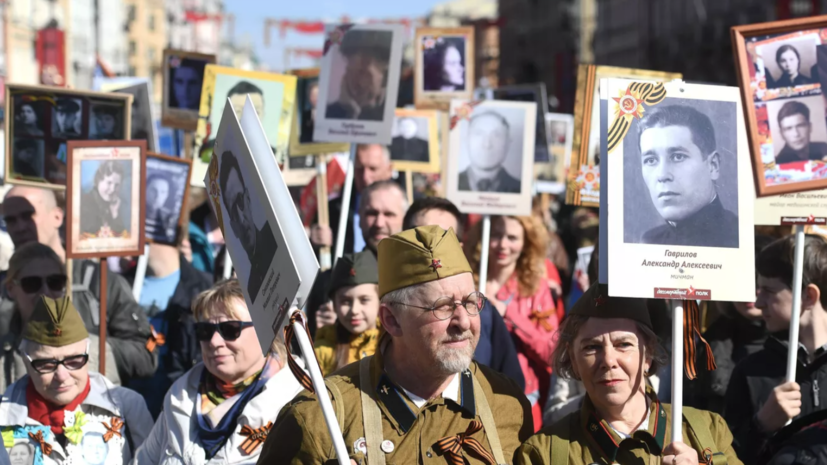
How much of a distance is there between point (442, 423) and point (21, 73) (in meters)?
49.1

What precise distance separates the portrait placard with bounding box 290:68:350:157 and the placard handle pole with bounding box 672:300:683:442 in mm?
4667

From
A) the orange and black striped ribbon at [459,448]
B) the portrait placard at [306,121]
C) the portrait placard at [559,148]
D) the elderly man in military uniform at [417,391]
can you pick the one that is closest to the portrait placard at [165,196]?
the portrait placard at [306,121]

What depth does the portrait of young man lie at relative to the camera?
159 inches

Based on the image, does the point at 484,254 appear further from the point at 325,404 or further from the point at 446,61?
the point at 446,61

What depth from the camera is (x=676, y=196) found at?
3.73 metres

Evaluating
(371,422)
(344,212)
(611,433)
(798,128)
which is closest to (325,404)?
(371,422)

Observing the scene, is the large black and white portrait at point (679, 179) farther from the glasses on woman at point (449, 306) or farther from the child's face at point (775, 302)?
the child's face at point (775, 302)

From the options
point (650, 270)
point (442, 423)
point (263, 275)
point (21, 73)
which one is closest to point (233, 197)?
point (263, 275)

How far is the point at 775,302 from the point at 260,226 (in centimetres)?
242

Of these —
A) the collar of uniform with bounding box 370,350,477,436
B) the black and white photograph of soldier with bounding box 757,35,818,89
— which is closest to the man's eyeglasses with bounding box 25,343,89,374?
the collar of uniform with bounding box 370,350,477,436

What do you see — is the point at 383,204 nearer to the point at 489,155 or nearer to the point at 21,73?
the point at 489,155

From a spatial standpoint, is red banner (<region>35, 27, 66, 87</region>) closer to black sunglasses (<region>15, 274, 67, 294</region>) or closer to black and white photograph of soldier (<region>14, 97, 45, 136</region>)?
black and white photograph of soldier (<region>14, 97, 45, 136</region>)

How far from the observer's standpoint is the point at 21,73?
49.1m

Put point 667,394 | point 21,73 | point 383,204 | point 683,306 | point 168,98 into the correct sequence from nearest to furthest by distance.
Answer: point 683,306, point 667,394, point 383,204, point 168,98, point 21,73
